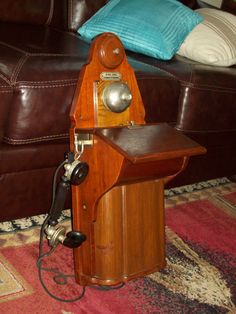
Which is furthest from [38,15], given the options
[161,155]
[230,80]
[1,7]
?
[161,155]

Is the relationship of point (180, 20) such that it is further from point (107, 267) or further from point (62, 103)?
point (107, 267)

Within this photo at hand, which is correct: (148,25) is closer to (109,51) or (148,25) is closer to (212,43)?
(212,43)

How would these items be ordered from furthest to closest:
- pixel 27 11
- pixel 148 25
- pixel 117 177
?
pixel 27 11, pixel 148 25, pixel 117 177

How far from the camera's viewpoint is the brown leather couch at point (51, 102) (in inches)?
36.9

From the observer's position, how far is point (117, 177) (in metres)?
0.82

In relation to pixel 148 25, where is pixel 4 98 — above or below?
below

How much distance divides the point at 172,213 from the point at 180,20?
27.1 inches

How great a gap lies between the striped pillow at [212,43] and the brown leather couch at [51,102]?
0.26ft

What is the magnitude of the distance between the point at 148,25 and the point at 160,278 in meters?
0.85

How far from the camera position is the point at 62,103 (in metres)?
0.97

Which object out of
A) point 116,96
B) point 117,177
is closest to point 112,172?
Answer: point 117,177

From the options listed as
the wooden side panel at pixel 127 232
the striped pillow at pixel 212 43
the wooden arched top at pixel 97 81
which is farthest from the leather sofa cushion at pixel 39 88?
the striped pillow at pixel 212 43

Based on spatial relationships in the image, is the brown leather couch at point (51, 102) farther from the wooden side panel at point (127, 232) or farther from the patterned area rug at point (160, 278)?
the wooden side panel at point (127, 232)

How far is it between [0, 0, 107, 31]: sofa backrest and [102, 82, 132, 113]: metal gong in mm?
855
